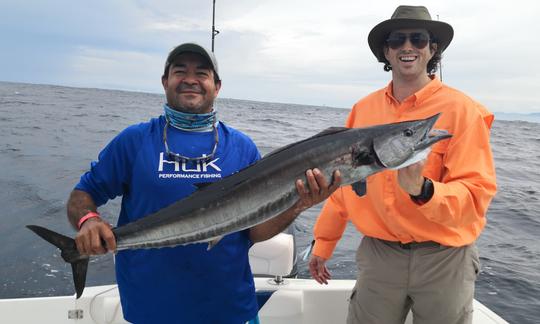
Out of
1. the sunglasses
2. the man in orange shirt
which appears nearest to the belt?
the man in orange shirt

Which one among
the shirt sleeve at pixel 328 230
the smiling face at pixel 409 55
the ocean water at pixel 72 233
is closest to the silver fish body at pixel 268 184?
the smiling face at pixel 409 55

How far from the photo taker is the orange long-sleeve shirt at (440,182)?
2990 millimetres

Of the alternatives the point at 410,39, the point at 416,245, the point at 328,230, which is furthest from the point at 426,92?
the point at 328,230

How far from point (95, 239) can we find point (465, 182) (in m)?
2.51

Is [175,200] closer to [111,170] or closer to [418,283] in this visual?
[111,170]

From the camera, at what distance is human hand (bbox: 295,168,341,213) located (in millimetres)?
2721

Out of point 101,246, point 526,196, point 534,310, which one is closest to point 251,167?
point 101,246

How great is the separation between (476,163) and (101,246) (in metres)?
2.63

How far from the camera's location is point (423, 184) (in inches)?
112

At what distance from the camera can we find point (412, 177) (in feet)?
9.15

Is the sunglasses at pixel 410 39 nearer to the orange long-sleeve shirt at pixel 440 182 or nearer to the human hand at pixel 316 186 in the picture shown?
the orange long-sleeve shirt at pixel 440 182

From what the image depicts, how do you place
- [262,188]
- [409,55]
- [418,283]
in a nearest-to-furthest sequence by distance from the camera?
[262,188] < [418,283] < [409,55]

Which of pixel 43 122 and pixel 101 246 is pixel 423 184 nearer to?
pixel 101 246

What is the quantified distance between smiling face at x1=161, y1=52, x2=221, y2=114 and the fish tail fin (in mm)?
1182
